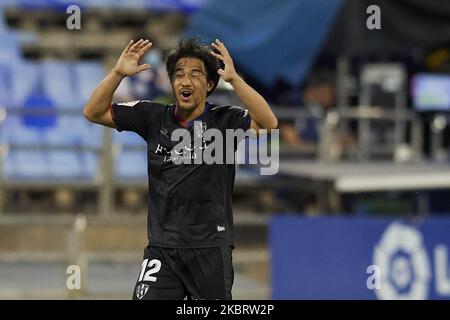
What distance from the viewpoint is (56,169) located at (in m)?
15.2

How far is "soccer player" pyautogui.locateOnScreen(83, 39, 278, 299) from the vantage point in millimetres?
6730

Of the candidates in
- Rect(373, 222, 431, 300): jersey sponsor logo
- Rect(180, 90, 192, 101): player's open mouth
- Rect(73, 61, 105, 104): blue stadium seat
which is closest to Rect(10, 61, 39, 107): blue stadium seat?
Rect(73, 61, 105, 104): blue stadium seat

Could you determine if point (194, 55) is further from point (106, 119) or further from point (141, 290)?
point (141, 290)

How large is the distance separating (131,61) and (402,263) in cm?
597

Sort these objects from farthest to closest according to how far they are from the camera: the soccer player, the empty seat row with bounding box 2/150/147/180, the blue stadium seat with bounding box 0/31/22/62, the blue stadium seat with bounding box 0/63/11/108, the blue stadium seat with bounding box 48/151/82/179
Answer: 1. the blue stadium seat with bounding box 0/31/22/62
2. the blue stadium seat with bounding box 0/63/11/108
3. the blue stadium seat with bounding box 48/151/82/179
4. the empty seat row with bounding box 2/150/147/180
5. the soccer player

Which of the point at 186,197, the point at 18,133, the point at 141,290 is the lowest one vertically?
the point at 141,290

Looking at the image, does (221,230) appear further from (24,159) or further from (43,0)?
(43,0)

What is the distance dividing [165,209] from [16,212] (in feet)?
27.4

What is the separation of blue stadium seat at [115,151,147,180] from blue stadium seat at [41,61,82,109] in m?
1.20

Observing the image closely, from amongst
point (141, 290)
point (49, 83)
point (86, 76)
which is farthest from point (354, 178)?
point (141, 290)

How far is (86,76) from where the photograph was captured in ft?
55.0

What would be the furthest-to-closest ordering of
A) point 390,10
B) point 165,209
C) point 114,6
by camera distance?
1. point 114,6
2. point 390,10
3. point 165,209

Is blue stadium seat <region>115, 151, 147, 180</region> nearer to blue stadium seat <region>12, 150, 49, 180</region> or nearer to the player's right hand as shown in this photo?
blue stadium seat <region>12, 150, 49, 180</region>

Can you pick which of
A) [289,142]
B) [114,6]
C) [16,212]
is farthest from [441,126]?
[16,212]
